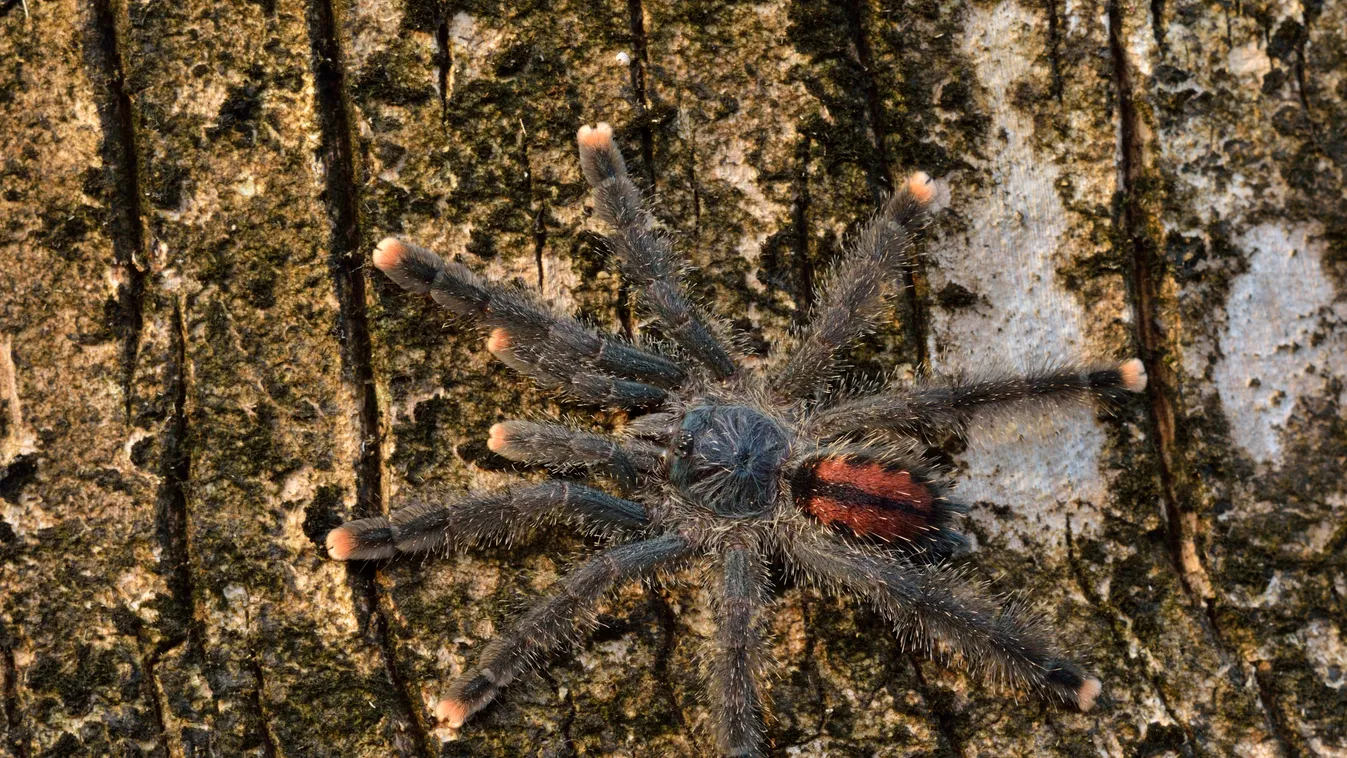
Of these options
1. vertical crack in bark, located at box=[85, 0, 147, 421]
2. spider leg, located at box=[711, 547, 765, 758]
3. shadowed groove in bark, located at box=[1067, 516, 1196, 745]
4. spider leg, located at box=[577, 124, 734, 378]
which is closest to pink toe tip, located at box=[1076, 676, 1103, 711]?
shadowed groove in bark, located at box=[1067, 516, 1196, 745]

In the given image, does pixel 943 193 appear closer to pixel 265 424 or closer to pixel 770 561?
pixel 770 561

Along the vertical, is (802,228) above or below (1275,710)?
above

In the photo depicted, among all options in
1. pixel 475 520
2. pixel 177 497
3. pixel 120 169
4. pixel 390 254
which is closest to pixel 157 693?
pixel 177 497

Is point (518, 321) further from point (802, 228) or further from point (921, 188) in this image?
point (921, 188)

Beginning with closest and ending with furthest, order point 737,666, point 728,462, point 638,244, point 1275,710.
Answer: point 737,666 < point 1275,710 < point 638,244 < point 728,462

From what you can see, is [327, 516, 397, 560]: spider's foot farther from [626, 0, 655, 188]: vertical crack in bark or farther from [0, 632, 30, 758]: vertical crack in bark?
[626, 0, 655, 188]: vertical crack in bark
